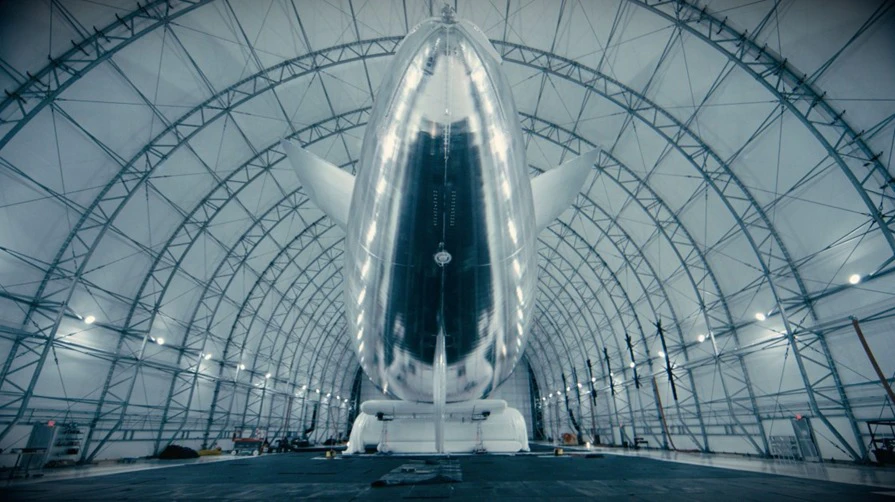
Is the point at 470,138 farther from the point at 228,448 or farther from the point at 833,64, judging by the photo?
the point at 228,448

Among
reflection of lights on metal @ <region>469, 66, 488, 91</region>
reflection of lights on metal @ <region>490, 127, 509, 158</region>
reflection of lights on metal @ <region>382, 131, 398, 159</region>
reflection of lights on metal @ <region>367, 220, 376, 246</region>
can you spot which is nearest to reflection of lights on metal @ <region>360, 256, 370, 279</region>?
reflection of lights on metal @ <region>367, 220, 376, 246</region>

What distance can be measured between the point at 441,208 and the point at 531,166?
23374mm

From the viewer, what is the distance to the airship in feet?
17.1

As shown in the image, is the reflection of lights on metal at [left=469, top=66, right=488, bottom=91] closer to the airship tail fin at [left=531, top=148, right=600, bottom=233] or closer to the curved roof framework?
the airship tail fin at [left=531, top=148, right=600, bottom=233]

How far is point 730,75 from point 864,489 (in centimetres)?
1757

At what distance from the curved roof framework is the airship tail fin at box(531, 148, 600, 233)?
12.8 meters

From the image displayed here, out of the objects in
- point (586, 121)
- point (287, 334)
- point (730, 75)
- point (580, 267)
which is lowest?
point (287, 334)

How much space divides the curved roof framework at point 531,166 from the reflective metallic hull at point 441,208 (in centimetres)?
1504

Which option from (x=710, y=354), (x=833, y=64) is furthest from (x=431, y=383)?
(x=710, y=354)

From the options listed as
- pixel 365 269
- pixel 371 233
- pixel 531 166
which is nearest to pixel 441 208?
pixel 371 233

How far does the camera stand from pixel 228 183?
22.9 m

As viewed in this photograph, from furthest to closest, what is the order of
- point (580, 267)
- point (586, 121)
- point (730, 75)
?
point (580, 267), point (586, 121), point (730, 75)

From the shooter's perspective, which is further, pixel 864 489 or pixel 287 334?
pixel 287 334

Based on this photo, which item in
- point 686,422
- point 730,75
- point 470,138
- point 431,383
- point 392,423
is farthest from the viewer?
point 686,422
